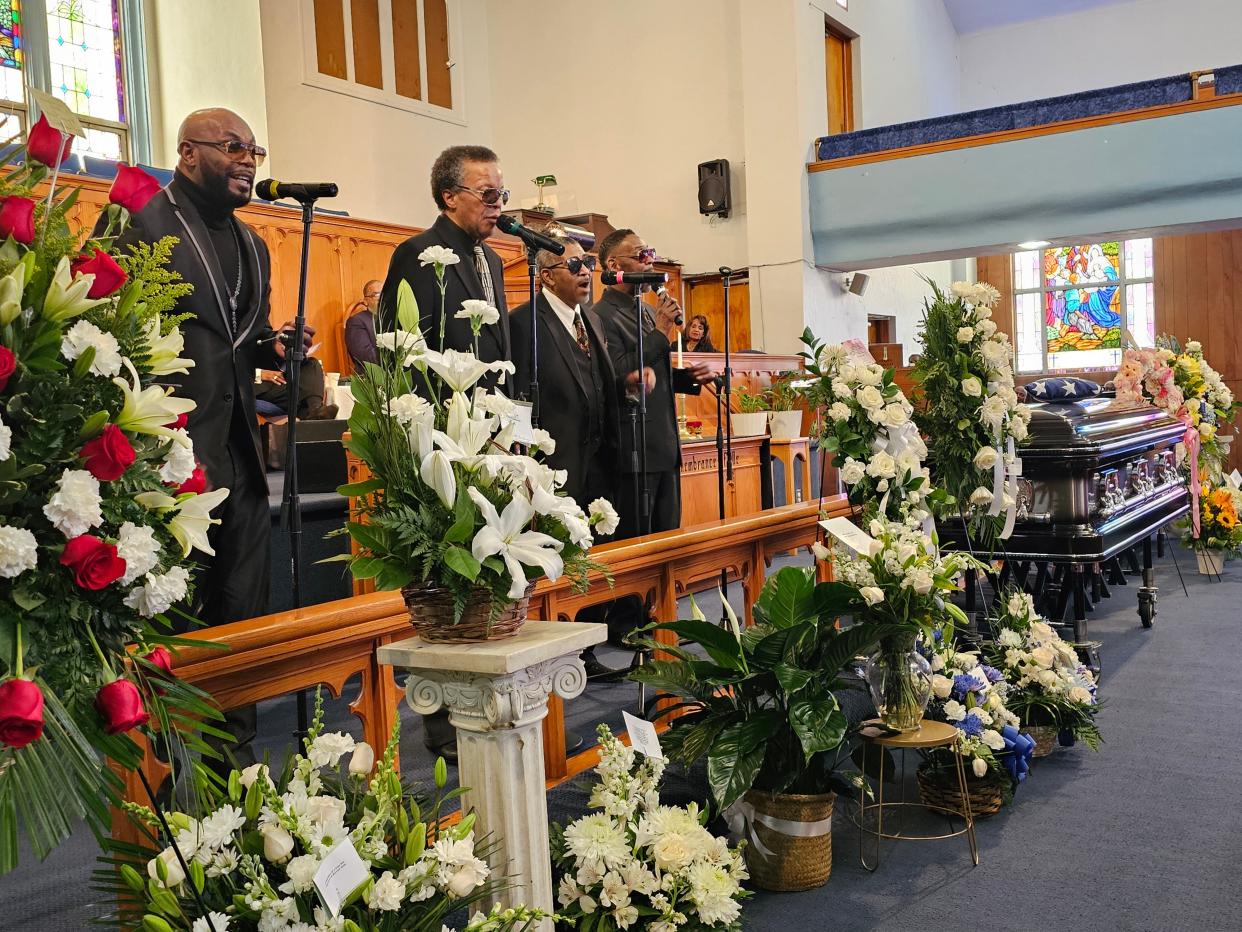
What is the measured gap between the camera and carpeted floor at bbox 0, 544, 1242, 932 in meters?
2.24

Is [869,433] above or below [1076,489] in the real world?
above

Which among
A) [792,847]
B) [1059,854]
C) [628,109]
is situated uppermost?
[628,109]

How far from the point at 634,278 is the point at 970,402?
1175 mm

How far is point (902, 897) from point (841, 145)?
30.6 feet

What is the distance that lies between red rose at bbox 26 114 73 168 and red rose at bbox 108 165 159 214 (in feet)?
0.19

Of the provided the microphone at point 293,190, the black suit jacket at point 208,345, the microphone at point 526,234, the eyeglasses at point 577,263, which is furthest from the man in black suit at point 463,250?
the black suit jacket at point 208,345

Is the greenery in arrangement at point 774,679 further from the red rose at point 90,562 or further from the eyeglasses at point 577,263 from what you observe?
the red rose at point 90,562

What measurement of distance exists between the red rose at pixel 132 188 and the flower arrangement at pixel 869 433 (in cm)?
223

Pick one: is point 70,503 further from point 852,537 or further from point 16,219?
point 852,537

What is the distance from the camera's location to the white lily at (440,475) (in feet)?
5.16

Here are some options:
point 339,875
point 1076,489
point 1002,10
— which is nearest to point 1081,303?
point 1002,10

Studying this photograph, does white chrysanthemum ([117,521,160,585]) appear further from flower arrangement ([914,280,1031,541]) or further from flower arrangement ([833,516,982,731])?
flower arrangement ([914,280,1031,541])

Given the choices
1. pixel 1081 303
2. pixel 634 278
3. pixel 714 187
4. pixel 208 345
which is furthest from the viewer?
pixel 1081 303

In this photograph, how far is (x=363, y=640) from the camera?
2.04m
